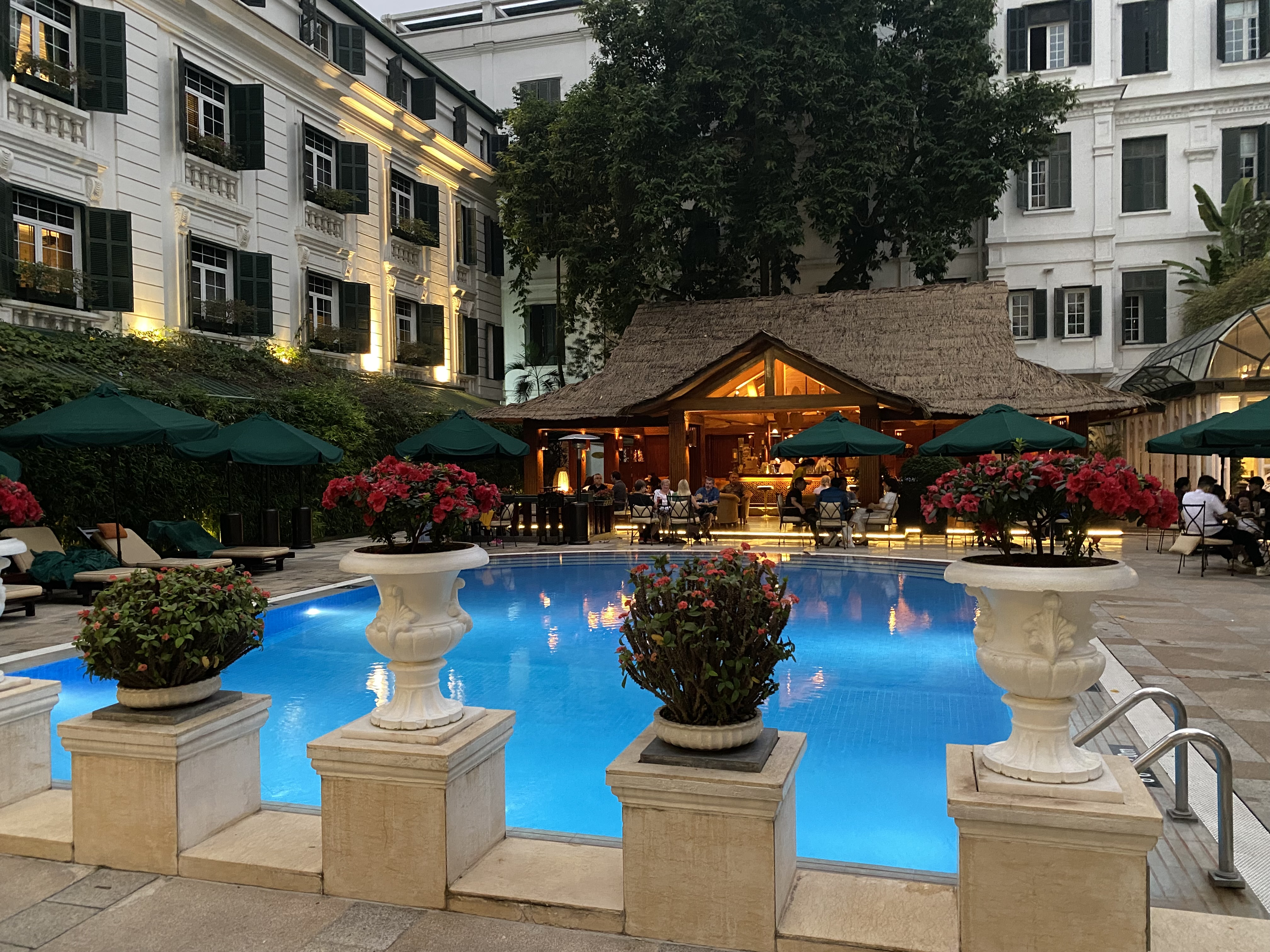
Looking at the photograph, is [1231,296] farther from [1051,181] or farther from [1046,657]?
[1046,657]

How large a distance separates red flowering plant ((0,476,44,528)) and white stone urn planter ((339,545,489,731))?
10.2 ft

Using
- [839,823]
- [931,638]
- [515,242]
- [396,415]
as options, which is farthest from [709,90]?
[839,823]

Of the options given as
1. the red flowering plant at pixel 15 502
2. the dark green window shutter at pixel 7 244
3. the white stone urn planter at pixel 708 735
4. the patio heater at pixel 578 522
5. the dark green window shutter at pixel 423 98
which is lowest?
the patio heater at pixel 578 522

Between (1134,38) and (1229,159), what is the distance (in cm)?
408

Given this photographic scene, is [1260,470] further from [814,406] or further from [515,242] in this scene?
[515,242]

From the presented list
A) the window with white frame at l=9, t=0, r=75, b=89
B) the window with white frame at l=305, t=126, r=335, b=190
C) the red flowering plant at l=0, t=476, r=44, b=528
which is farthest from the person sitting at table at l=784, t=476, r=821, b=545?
the window with white frame at l=9, t=0, r=75, b=89

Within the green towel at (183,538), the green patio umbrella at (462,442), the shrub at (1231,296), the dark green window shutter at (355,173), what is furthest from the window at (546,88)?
the green towel at (183,538)

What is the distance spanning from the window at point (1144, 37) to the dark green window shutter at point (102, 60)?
23674 mm

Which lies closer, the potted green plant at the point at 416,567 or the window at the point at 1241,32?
the potted green plant at the point at 416,567

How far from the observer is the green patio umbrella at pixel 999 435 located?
14.1 m

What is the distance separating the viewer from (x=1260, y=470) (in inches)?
757

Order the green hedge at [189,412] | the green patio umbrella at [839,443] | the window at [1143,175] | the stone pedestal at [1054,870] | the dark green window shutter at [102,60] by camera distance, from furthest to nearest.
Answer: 1. the window at [1143,175]
2. the green patio umbrella at [839,443]
3. the dark green window shutter at [102,60]
4. the green hedge at [189,412]
5. the stone pedestal at [1054,870]

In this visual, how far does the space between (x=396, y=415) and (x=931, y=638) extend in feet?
44.5

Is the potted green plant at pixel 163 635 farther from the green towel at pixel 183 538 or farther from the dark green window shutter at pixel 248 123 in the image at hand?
the dark green window shutter at pixel 248 123
